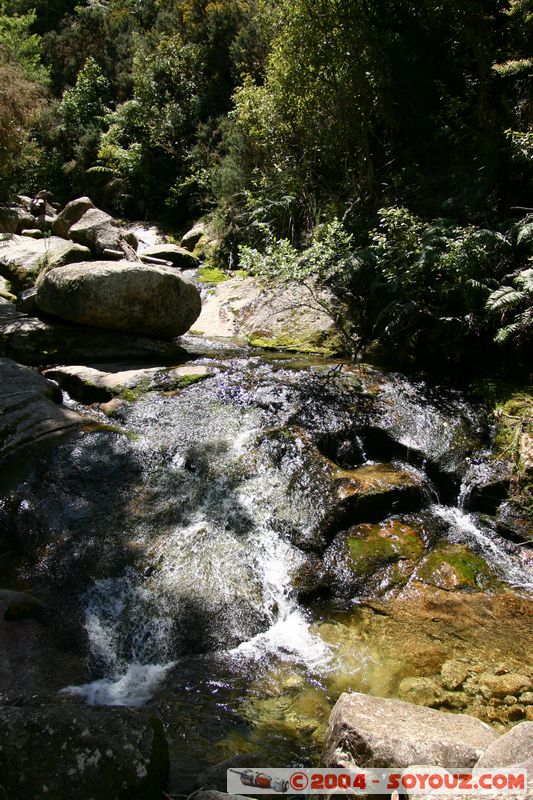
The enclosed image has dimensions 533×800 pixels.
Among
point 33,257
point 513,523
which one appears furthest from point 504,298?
point 33,257

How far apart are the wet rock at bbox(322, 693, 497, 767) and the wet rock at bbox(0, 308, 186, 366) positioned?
6.20 metres

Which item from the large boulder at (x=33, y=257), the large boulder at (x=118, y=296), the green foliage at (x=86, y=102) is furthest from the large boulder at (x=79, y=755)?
the green foliage at (x=86, y=102)

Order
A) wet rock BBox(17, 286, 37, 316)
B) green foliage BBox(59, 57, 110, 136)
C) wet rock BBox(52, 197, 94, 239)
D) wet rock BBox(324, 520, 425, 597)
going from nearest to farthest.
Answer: wet rock BBox(324, 520, 425, 597) → wet rock BBox(17, 286, 37, 316) → wet rock BBox(52, 197, 94, 239) → green foliage BBox(59, 57, 110, 136)

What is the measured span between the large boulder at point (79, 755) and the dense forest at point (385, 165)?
5.64 metres

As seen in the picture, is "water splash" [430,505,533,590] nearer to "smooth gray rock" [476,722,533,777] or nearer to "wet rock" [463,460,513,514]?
"wet rock" [463,460,513,514]

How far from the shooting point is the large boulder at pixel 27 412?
575cm

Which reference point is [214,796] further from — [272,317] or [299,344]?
[272,317]

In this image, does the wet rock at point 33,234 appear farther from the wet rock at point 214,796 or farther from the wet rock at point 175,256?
the wet rock at point 214,796

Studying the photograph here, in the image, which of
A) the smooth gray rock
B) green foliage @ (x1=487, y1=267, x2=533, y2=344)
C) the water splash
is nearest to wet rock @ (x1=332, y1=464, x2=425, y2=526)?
the water splash

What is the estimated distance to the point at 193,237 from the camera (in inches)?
602

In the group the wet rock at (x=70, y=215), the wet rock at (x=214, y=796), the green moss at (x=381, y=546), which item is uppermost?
the wet rock at (x=70, y=215)

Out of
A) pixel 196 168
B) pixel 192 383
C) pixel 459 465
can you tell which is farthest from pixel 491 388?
pixel 196 168

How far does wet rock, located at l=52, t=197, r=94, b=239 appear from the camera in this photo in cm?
1150

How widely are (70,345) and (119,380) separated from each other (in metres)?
1.65
